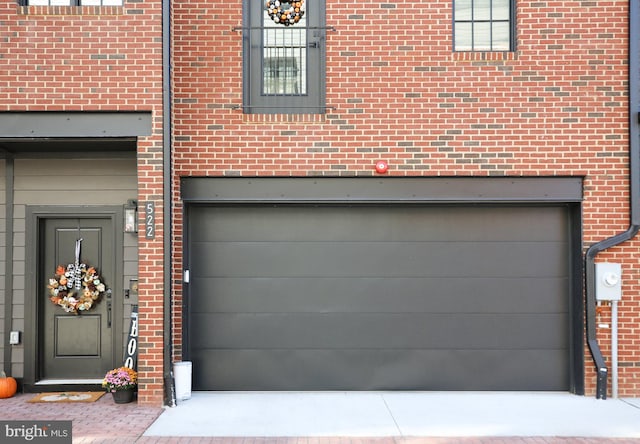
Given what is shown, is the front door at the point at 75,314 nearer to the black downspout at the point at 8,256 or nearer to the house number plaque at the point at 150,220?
the black downspout at the point at 8,256

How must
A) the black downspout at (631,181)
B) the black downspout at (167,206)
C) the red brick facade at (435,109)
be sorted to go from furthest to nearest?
1. the red brick facade at (435,109)
2. the black downspout at (631,181)
3. the black downspout at (167,206)

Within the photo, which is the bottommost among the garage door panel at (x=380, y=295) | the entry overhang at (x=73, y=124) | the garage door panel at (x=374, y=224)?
the garage door panel at (x=380, y=295)

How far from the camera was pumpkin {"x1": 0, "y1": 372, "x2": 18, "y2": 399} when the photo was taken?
7371mm

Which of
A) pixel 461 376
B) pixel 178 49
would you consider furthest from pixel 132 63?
pixel 461 376

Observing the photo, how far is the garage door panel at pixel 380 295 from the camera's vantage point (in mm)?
7711

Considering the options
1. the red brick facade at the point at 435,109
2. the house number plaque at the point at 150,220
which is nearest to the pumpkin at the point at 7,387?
the red brick facade at the point at 435,109

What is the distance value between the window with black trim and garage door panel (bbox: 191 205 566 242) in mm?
1334

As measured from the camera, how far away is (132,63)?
6.97 metres

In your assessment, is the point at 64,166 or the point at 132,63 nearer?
the point at 132,63

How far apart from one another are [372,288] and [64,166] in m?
4.34

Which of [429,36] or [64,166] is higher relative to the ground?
[429,36]

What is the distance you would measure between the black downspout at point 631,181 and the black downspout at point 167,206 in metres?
5.07

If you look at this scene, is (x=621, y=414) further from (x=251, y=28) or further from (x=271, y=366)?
(x=251, y=28)

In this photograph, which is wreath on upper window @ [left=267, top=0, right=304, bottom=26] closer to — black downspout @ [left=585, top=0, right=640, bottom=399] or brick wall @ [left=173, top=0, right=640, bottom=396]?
brick wall @ [left=173, top=0, right=640, bottom=396]
